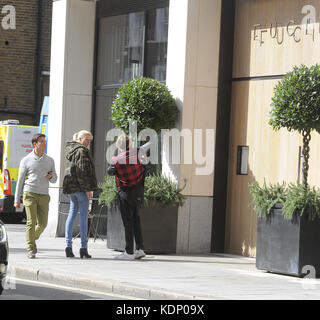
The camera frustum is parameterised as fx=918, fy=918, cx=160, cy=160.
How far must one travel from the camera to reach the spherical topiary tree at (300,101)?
11.9 metres

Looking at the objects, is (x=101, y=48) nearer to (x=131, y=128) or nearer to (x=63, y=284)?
(x=131, y=128)

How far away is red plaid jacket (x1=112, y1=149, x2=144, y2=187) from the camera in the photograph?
13.6m

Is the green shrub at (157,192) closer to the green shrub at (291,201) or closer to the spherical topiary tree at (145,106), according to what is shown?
the spherical topiary tree at (145,106)

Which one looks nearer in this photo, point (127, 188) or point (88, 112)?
point (127, 188)

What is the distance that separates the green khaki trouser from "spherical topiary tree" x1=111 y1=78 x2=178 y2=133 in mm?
1952

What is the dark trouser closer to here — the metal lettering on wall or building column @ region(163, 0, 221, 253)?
building column @ region(163, 0, 221, 253)

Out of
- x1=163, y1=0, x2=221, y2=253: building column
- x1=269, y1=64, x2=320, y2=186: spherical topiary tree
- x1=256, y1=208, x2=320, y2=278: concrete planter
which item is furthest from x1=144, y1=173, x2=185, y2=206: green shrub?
x1=269, y1=64, x2=320, y2=186: spherical topiary tree

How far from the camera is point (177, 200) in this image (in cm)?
1450

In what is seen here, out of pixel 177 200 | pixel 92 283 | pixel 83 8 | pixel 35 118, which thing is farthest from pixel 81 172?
pixel 35 118

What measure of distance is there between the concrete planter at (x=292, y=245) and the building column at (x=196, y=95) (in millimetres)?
2852

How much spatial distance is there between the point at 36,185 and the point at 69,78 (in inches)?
195

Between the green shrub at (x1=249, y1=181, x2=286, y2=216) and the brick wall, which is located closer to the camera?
the green shrub at (x1=249, y1=181, x2=286, y2=216)

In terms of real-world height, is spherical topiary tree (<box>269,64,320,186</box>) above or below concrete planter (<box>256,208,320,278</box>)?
above

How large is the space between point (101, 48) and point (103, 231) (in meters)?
3.65
